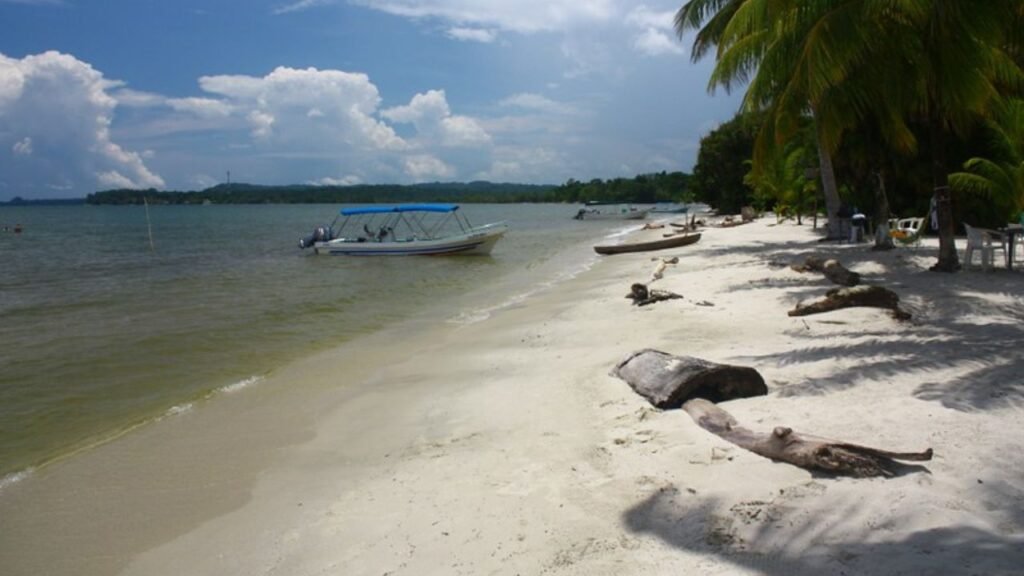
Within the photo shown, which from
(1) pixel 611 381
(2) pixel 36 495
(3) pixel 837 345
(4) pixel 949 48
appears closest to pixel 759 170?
(4) pixel 949 48

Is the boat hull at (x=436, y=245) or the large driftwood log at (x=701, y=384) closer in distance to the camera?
the large driftwood log at (x=701, y=384)

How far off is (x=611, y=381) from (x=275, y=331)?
8.30m

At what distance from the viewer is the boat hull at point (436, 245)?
98.7 feet

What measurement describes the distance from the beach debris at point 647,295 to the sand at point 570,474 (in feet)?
8.50

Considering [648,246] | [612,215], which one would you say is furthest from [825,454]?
[612,215]

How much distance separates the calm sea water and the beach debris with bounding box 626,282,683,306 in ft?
11.3

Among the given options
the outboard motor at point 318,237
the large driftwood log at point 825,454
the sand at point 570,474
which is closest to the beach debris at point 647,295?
the sand at point 570,474

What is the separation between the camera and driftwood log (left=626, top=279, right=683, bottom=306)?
12.1m

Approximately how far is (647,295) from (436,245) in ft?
61.9

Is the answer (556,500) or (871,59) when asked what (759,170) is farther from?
(556,500)

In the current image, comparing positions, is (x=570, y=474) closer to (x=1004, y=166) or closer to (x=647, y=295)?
(x=647, y=295)

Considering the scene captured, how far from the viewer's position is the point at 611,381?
7000mm

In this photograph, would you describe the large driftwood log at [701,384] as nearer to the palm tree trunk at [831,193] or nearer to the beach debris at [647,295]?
the beach debris at [647,295]

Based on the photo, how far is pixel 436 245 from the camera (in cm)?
3038
